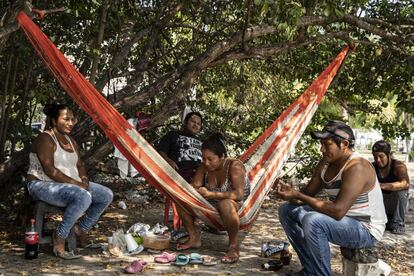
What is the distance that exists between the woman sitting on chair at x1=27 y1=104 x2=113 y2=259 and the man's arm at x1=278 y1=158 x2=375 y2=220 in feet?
4.83

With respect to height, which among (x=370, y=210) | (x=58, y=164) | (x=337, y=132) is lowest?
(x=370, y=210)

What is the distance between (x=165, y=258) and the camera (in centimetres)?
326

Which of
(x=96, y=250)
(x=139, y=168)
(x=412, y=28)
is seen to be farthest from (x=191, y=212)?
(x=412, y=28)

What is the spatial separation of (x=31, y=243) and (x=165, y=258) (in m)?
0.86

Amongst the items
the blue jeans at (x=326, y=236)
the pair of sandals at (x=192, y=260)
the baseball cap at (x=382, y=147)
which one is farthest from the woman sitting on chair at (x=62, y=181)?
the baseball cap at (x=382, y=147)

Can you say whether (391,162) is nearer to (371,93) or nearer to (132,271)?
(371,93)

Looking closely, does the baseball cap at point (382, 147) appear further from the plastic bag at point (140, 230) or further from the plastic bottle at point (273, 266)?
the plastic bag at point (140, 230)

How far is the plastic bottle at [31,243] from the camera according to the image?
3207 mm

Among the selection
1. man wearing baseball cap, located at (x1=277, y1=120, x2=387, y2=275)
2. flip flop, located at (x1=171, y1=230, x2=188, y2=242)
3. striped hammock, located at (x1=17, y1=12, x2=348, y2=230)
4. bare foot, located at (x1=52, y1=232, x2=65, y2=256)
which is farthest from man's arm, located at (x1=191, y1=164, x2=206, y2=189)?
bare foot, located at (x1=52, y1=232, x2=65, y2=256)

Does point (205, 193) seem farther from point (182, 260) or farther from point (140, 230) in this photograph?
point (140, 230)

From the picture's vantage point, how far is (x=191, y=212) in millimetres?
3436

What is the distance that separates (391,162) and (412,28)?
4.01 feet

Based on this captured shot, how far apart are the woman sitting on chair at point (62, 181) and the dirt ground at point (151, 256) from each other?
0.19 metres

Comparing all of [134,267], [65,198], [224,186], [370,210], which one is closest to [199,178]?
[224,186]
